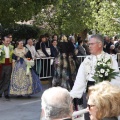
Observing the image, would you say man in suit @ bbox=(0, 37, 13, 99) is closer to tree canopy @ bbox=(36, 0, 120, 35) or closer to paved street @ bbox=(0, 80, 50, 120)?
paved street @ bbox=(0, 80, 50, 120)

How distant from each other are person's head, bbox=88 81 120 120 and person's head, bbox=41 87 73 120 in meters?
0.43

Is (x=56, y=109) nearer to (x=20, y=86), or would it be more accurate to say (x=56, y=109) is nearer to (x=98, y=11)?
(x=20, y=86)

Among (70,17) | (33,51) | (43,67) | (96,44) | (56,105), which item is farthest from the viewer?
(70,17)

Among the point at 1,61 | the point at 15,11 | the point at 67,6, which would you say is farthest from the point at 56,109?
the point at 67,6

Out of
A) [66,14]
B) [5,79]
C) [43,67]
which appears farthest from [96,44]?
[66,14]

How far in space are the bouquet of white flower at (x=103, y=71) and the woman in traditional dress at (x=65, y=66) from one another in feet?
7.93

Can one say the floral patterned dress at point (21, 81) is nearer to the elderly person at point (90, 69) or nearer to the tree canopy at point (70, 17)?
the elderly person at point (90, 69)

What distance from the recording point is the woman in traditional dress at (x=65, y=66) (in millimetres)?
9078

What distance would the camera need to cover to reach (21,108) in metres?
11.0

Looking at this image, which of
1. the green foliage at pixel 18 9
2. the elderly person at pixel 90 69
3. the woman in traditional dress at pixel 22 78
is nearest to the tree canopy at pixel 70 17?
the green foliage at pixel 18 9

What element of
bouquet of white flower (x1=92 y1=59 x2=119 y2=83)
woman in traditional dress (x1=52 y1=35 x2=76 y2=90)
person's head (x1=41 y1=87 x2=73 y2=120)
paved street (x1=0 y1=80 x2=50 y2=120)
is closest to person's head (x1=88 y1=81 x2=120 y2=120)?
person's head (x1=41 y1=87 x2=73 y2=120)

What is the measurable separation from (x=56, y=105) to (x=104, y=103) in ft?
1.90

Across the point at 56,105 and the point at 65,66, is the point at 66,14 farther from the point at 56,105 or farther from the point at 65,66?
the point at 56,105

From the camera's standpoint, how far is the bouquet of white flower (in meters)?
6.53
